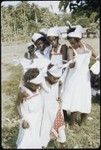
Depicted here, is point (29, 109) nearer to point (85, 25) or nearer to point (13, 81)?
point (13, 81)

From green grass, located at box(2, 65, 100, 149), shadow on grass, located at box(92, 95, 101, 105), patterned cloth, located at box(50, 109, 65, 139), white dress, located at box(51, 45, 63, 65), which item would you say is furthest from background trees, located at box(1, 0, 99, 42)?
patterned cloth, located at box(50, 109, 65, 139)

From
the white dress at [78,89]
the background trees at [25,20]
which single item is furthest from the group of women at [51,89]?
the background trees at [25,20]

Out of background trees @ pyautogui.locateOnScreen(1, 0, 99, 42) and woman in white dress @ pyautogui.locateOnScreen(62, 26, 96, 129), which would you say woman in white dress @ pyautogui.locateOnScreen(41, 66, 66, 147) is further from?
background trees @ pyautogui.locateOnScreen(1, 0, 99, 42)

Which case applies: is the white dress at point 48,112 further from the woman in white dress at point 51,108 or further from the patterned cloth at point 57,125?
the patterned cloth at point 57,125

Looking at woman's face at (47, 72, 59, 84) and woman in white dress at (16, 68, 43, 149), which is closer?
woman in white dress at (16, 68, 43, 149)

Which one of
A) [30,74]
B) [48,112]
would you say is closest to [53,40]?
[48,112]

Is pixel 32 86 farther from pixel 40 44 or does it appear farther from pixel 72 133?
pixel 40 44

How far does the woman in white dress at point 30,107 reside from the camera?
16.2 ft

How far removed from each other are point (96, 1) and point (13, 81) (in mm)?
2245

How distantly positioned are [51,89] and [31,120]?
472 mm

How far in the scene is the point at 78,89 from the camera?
21.0 ft

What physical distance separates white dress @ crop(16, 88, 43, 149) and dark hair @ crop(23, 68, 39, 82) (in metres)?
0.18

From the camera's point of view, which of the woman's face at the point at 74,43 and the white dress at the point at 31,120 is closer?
the white dress at the point at 31,120

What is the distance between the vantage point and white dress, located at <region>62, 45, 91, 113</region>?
6.35 metres
